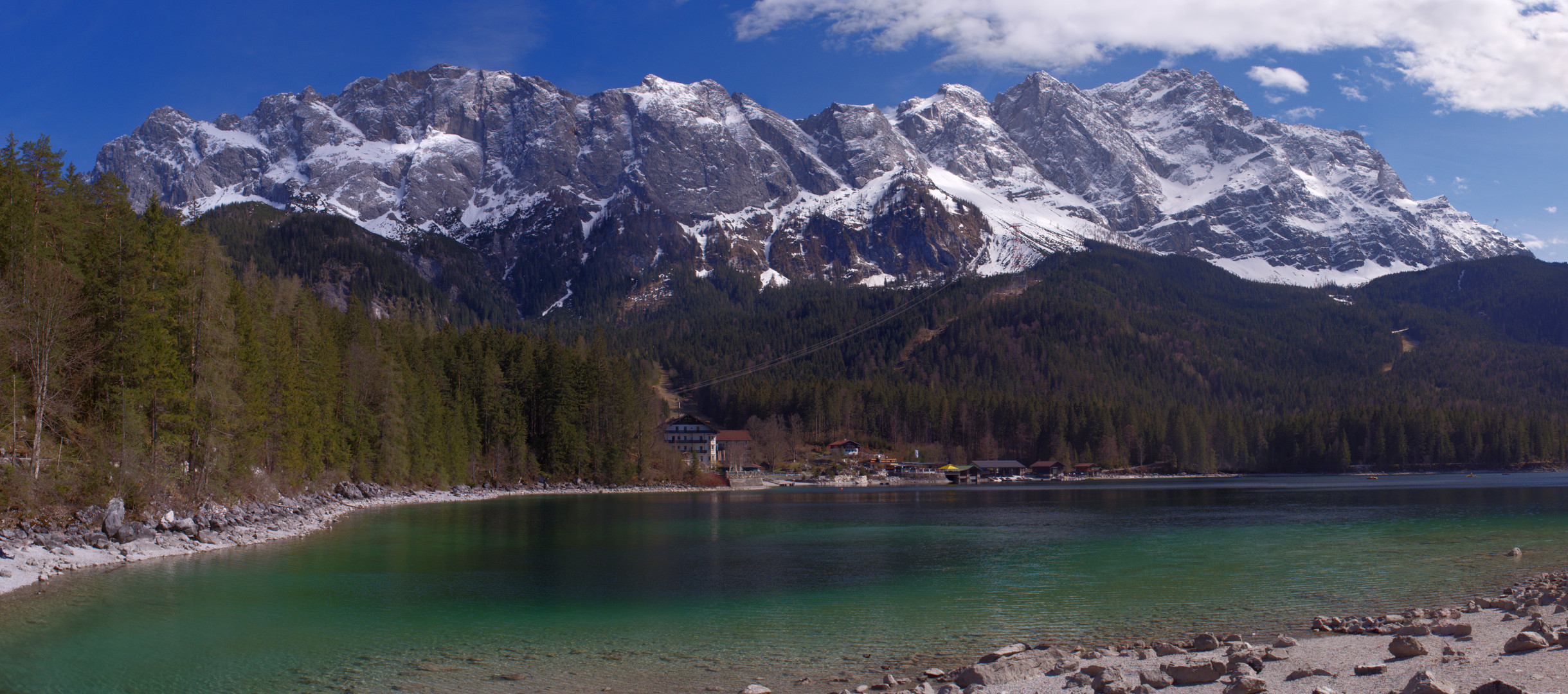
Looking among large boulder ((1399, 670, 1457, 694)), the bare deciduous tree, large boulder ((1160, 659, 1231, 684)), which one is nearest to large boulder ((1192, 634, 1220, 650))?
large boulder ((1160, 659, 1231, 684))

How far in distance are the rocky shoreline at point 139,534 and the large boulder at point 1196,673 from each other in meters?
31.1

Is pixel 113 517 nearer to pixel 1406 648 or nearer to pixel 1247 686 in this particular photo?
pixel 1247 686

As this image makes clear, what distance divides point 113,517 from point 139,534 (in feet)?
4.84

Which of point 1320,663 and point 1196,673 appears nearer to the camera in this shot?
point 1196,673

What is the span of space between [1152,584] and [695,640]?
699 inches

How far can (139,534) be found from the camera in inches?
1503

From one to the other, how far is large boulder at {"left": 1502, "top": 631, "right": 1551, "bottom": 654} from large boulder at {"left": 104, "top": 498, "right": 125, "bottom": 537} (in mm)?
43011

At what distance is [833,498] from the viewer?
106 metres

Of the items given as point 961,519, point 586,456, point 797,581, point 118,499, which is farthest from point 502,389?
point 797,581

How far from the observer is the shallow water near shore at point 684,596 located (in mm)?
21359

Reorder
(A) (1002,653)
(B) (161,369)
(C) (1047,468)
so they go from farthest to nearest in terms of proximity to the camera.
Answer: (C) (1047,468) < (B) (161,369) < (A) (1002,653)

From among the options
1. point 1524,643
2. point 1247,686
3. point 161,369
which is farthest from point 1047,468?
point 1247,686

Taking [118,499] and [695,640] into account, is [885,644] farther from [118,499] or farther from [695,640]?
[118,499]

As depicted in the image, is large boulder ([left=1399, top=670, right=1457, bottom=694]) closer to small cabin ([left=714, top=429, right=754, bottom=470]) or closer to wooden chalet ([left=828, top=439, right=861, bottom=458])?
small cabin ([left=714, top=429, right=754, bottom=470])
